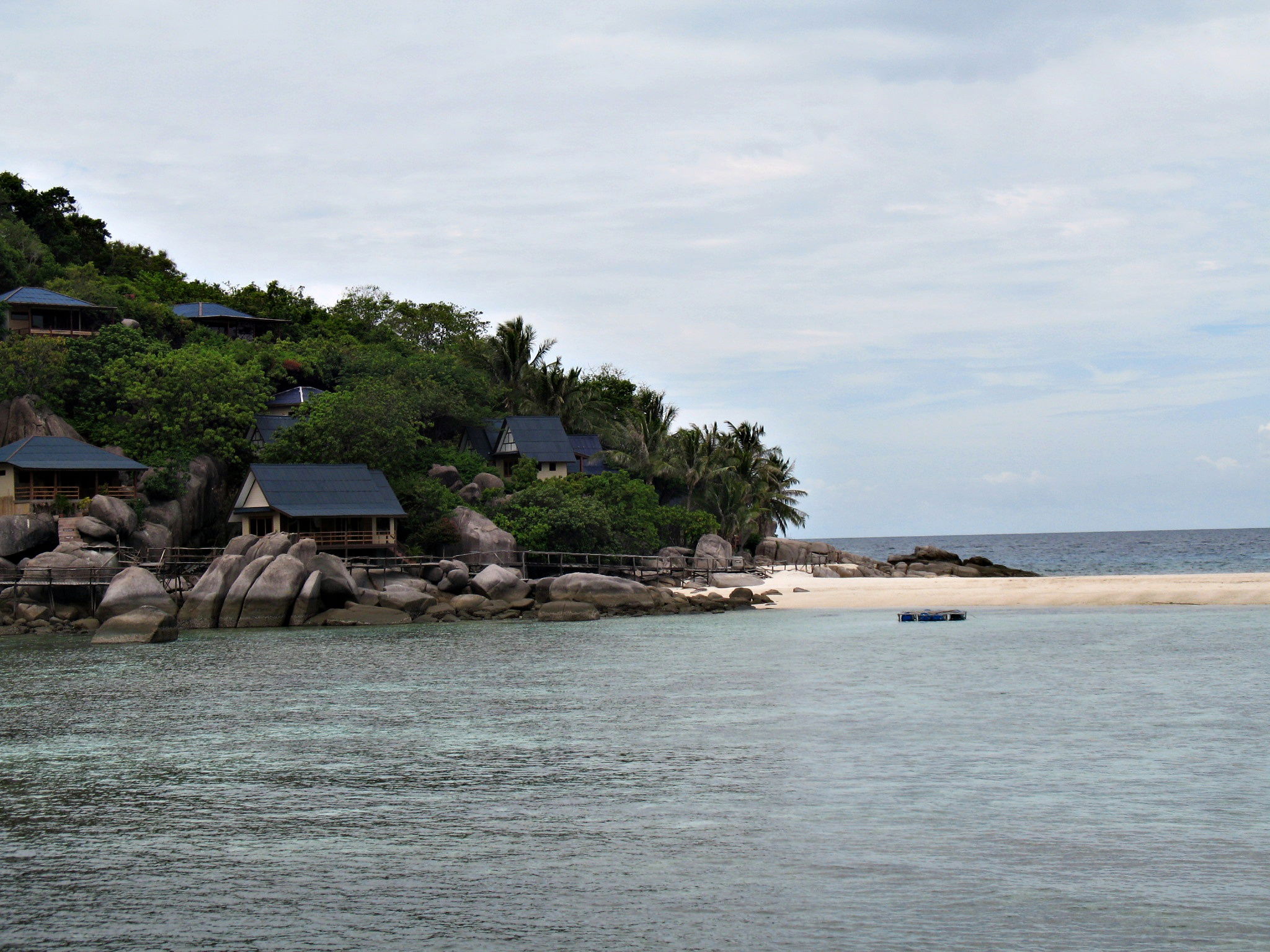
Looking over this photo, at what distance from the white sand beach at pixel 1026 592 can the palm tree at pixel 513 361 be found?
19839 mm

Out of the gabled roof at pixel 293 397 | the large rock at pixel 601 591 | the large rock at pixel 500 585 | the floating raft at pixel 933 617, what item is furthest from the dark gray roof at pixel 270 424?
the floating raft at pixel 933 617

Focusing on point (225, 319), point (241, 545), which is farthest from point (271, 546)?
point (225, 319)

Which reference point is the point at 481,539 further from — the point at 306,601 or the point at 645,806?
the point at 645,806

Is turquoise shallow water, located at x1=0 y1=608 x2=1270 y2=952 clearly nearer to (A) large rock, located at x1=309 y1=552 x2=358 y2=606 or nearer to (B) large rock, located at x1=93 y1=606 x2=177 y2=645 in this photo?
(B) large rock, located at x1=93 y1=606 x2=177 y2=645

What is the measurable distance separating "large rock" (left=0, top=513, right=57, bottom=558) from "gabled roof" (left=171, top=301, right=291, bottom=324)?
22.8 metres

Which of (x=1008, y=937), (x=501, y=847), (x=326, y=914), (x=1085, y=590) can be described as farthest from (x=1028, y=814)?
(x=1085, y=590)

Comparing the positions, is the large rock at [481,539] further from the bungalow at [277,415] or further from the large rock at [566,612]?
the bungalow at [277,415]

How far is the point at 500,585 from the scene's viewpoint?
152ft

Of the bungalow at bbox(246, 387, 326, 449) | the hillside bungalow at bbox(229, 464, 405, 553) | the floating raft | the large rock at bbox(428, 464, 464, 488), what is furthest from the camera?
the large rock at bbox(428, 464, 464, 488)

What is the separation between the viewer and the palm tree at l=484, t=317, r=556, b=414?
6719 cm

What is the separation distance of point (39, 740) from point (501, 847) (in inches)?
470

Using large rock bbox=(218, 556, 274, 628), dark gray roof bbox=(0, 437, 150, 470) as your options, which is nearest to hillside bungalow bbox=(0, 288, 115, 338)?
dark gray roof bbox=(0, 437, 150, 470)

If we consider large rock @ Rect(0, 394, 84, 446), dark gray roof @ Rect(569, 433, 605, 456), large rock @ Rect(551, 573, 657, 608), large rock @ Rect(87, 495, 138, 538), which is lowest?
large rock @ Rect(551, 573, 657, 608)

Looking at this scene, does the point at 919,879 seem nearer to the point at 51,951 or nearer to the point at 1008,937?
the point at 1008,937
